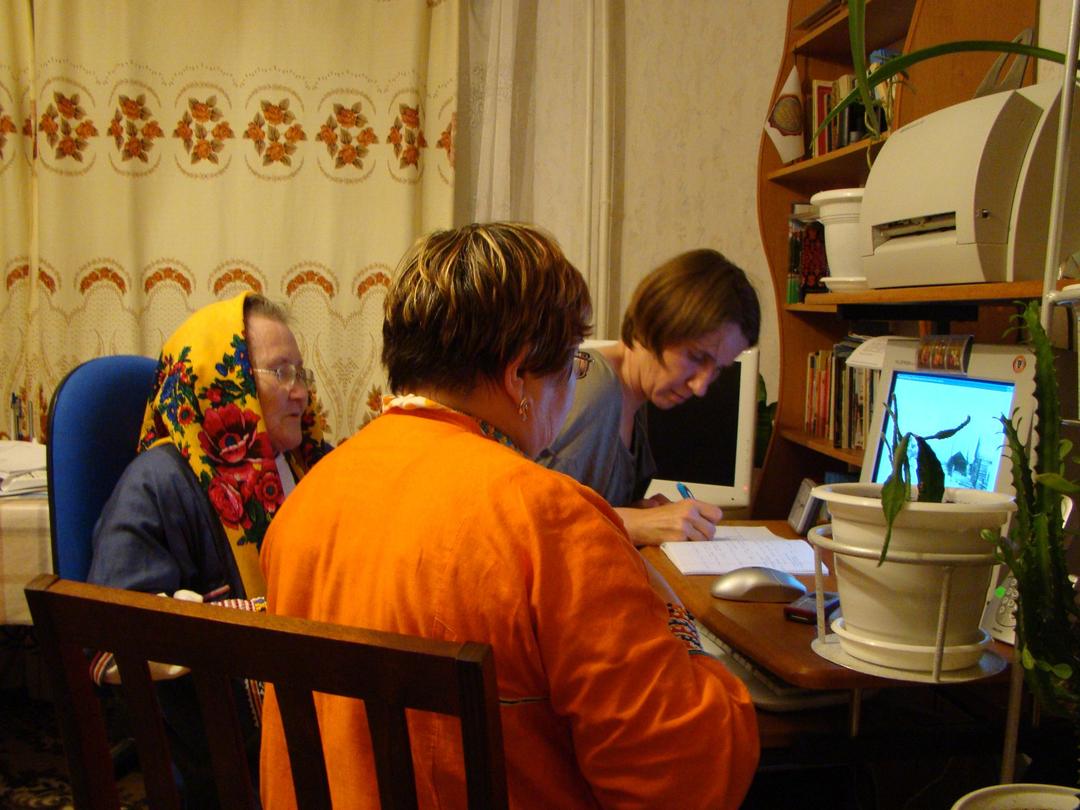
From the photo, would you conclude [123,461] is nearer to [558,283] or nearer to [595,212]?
[558,283]

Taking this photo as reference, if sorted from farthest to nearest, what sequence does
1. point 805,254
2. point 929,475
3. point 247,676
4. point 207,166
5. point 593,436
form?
1. point 207,166
2. point 805,254
3. point 593,436
4. point 929,475
5. point 247,676

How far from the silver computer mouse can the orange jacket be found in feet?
1.77

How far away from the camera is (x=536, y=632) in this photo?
796 mm

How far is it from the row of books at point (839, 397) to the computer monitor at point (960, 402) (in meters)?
0.34

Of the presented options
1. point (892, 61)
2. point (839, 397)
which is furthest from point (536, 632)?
point (839, 397)

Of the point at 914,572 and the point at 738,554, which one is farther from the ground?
the point at 914,572

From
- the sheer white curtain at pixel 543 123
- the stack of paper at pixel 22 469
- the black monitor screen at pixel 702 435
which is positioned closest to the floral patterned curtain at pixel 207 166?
the sheer white curtain at pixel 543 123

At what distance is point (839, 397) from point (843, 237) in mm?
448

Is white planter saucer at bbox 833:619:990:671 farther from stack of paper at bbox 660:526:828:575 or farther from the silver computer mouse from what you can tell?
stack of paper at bbox 660:526:828:575

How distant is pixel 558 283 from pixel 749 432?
1367mm

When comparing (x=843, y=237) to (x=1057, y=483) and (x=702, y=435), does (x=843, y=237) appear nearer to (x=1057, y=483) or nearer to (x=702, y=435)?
(x=702, y=435)

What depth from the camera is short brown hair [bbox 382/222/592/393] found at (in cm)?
97

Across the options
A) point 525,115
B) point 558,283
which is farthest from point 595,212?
point 558,283

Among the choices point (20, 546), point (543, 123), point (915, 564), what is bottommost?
point (20, 546)
